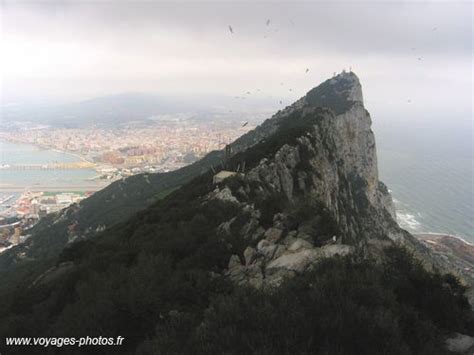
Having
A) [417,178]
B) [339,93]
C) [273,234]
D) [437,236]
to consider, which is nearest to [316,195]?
[273,234]

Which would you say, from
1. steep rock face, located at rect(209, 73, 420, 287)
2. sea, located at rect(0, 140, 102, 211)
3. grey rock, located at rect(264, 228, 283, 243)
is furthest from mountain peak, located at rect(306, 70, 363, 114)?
sea, located at rect(0, 140, 102, 211)

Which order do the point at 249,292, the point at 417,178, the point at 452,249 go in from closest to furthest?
the point at 249,292, the point at 452,249, the point at 417,178

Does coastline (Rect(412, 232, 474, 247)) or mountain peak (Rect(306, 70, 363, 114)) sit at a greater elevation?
mountain peak (Rect(306, 70, 363, 114))

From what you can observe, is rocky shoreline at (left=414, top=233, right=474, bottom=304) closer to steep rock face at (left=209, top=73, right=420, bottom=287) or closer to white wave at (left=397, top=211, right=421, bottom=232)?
white wave at (left=397, top=211, right=421, bottom=232)

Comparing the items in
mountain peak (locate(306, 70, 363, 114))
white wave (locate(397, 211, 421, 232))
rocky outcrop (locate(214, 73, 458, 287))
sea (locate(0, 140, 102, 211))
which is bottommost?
white wave (locate(397, 211, 421, 232))

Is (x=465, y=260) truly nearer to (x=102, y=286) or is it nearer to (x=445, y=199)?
(x=445, y=199)

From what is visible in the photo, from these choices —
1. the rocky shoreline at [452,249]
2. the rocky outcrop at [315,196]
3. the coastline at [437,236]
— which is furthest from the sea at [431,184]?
the rocky outcrop at [315,196]

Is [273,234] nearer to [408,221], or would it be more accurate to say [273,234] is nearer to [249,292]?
[249,292]

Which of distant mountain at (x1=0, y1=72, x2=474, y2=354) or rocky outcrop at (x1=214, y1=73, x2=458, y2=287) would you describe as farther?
rocky outcrop at (x1=214, y1=73, x2=458, y2=287)

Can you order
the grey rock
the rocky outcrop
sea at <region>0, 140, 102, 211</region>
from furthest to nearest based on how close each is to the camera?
sea at <region>0, 140, 102, 211</region> → the grey rock → the rocky outcrop

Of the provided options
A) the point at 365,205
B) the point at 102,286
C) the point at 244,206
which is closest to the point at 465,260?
the point at 365,205

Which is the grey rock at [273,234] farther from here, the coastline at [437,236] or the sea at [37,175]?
the sea at [37,175]
